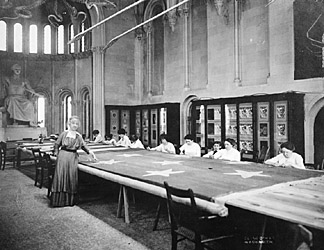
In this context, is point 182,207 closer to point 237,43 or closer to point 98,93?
point 237,43

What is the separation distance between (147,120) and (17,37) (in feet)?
27.8

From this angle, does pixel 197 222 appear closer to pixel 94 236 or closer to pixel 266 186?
pixel 266 186

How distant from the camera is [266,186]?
351cm

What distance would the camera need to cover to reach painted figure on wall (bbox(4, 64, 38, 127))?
49.2 feet

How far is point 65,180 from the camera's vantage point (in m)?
6.00

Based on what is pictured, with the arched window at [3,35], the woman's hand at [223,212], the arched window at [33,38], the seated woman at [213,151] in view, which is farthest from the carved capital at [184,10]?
the woman's hand at [223,212]

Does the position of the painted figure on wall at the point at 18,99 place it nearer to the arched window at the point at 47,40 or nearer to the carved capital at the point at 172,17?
the arched window at the point at 47,40

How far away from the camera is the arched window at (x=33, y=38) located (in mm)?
16911

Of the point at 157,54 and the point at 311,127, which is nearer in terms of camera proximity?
the point at 311,127

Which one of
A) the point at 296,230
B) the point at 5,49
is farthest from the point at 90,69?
the point at 296,230

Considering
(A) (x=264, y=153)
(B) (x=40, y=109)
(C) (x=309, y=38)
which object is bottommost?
(A) (x=264, y=153)

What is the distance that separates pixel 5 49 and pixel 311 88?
14.3 meters

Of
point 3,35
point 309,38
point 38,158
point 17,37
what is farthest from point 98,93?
point 309,38

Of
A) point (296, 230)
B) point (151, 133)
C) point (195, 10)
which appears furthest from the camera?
point (151, 133)
